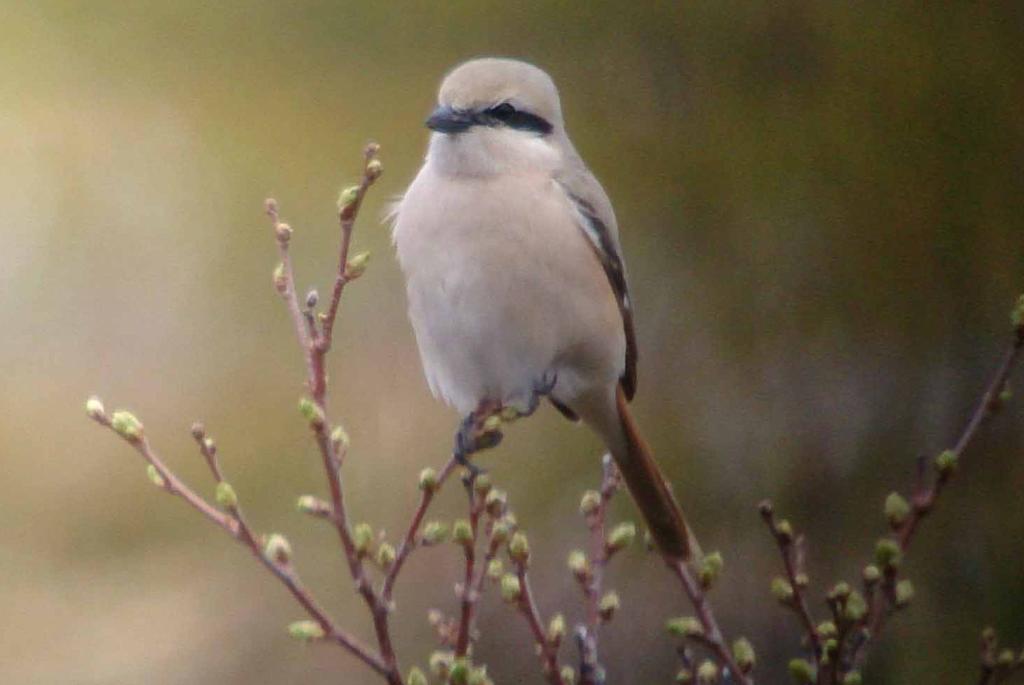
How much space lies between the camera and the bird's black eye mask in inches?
38.2

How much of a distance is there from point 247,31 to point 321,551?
0.53m

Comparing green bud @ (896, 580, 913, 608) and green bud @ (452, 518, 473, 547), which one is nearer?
green bud @ (452, 518, 473, 547)

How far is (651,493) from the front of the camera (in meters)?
1.20

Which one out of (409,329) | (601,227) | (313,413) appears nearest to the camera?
(313,413)

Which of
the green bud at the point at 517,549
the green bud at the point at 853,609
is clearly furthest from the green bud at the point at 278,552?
the green bud at the point at 853,609

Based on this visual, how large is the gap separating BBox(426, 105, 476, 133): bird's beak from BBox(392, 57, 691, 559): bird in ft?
0.03

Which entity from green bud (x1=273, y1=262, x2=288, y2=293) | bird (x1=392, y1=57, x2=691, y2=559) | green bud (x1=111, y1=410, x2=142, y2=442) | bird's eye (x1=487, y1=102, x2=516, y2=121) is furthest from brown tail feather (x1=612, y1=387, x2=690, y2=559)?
green bud (x1=111, y1=410, x2=142, y2=442)

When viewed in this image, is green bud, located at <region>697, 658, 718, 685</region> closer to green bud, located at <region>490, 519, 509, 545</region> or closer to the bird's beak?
green bud, located at <region>490, 519, 509, 545</region>

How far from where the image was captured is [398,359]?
1248mm

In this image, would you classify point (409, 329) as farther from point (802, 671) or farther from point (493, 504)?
point (802, 671)

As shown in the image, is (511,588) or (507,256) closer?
(511,588)

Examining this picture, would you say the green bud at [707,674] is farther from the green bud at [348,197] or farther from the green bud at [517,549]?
the green bud at [348,197]

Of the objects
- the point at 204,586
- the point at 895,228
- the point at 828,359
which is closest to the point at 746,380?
the point at 828,359

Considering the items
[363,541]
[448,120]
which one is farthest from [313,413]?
[448,120]
